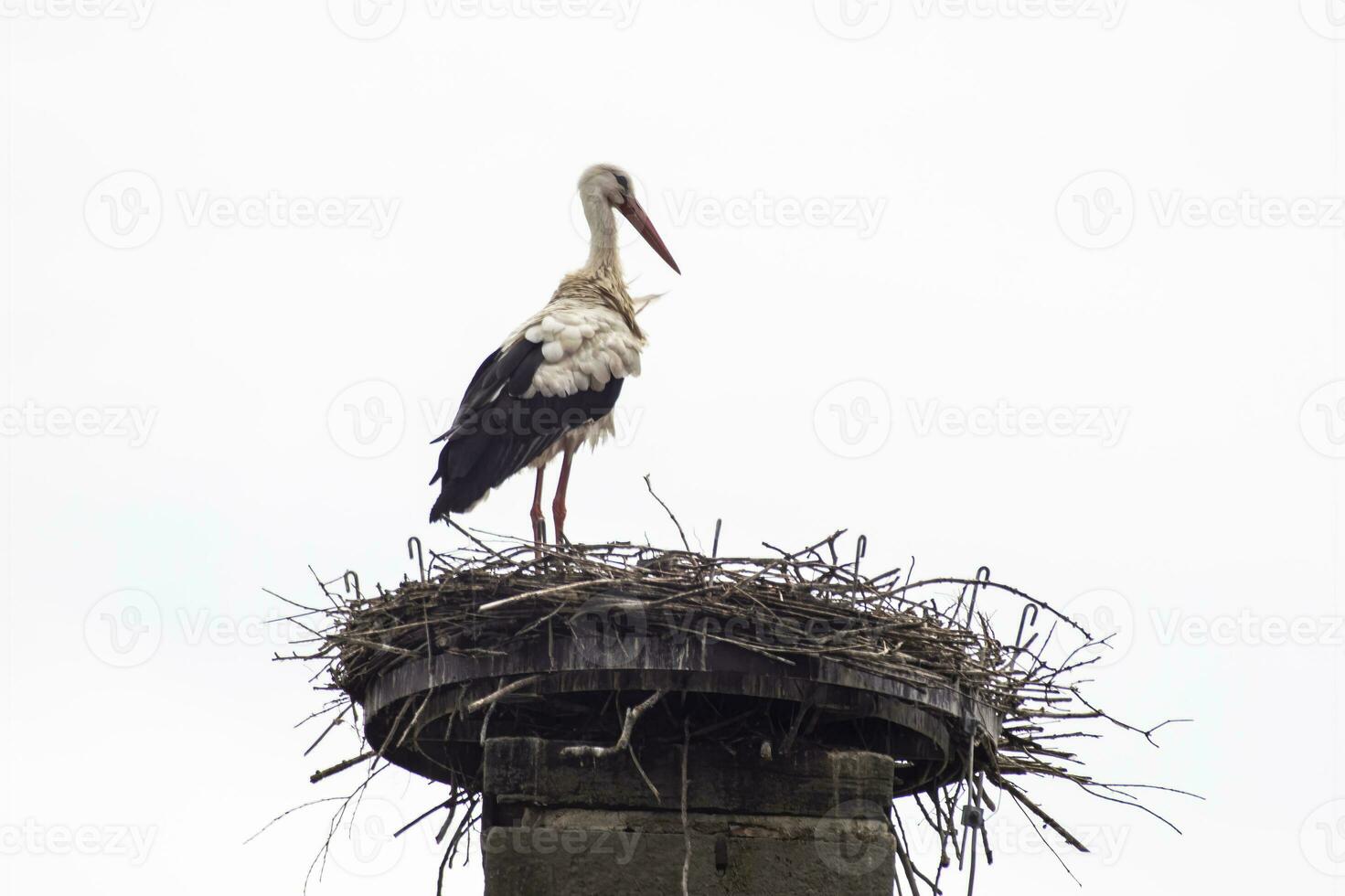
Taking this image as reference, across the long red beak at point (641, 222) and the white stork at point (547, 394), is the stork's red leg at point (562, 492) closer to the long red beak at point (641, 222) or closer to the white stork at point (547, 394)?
the white stork at point (547, 394)

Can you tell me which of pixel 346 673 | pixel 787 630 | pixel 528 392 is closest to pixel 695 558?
pixel 787 630

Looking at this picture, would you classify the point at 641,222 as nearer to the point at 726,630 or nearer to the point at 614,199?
the point at 614,199

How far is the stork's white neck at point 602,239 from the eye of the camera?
10266mm

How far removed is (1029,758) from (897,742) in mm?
800

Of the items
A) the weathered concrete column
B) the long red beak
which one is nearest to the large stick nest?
the weathered concrete column

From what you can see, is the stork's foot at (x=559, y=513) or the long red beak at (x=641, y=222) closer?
the stork's foot at (x=559, y=513)

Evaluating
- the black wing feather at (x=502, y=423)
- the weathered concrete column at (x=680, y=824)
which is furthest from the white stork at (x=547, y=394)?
the weathered concrete column at (x=680, y=824)

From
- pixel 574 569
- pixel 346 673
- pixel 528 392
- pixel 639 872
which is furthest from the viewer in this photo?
pixel 528 392

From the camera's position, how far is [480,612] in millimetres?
6367

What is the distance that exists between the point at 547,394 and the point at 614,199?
190cm

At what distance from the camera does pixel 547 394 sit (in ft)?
30.0

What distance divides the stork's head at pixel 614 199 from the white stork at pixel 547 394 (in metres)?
0.48

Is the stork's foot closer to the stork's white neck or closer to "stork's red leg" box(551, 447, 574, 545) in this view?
"stork's red leg" box(551, 447, 574, 545)

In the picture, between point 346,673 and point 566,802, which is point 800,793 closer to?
point 566,802
